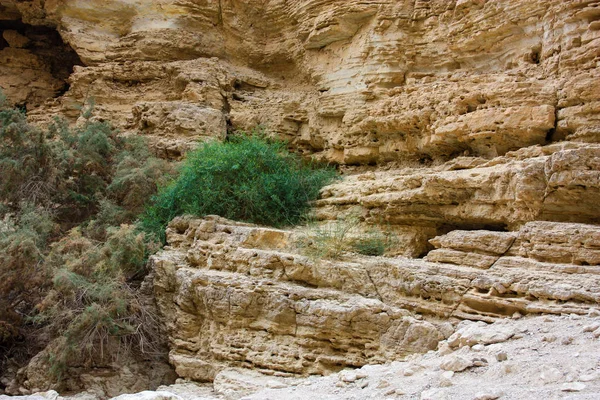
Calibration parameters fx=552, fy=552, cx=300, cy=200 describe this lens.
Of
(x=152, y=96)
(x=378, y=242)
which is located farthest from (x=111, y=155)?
(x=378, y=242)

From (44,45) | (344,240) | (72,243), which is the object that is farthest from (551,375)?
(44,45)

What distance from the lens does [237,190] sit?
775cm

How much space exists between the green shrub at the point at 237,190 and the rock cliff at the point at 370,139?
441 mm

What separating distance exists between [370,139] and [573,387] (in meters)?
6.92

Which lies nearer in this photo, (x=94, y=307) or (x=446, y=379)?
(x=446, y=379)

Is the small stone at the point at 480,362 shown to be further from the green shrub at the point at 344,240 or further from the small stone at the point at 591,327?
the green shrub at the point at 344,240

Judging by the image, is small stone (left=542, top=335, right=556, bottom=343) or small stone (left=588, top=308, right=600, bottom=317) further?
small stone (left=588, top=308, right=600, bottom=317)

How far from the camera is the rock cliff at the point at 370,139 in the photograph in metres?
4.96

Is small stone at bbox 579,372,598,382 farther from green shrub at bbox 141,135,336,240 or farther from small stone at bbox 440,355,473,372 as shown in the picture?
green shrub at bbox 141,135,336,240

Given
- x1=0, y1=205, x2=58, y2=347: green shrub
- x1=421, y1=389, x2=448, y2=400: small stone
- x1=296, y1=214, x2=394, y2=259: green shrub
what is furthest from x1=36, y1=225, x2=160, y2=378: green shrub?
x1=421, y1=389, x2=448, y2=400: small stone

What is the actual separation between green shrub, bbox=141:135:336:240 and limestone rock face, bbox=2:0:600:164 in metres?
1.83

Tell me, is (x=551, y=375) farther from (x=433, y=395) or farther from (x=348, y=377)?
(x=348, y=377)

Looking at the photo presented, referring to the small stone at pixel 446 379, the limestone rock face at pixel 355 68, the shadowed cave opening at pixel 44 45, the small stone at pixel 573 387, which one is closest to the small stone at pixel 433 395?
the small stone at pixel 446 379

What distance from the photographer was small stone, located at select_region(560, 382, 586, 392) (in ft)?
8.86
